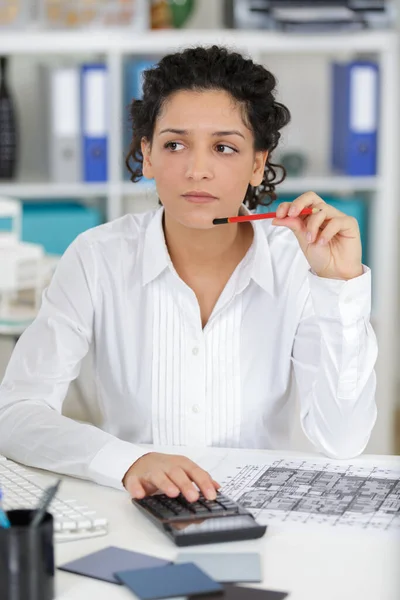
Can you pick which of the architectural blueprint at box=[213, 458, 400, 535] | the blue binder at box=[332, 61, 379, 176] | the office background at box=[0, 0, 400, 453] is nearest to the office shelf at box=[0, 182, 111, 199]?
the office background at box=[0, 0, 400, 453]

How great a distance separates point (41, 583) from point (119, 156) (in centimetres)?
259

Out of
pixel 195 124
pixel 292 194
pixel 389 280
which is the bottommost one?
pixel 389 280

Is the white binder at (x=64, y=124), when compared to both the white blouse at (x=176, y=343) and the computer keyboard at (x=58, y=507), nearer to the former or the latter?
the white blouse at (x=176, y=343)

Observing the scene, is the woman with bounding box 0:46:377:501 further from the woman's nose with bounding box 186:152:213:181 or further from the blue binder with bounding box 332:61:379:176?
the blue binder with bounding box 332:61:379:176

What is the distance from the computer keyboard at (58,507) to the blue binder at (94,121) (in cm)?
219

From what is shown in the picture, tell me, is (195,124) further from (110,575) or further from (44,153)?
(44,153)

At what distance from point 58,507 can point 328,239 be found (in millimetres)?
566

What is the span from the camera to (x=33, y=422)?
1469 millimetres

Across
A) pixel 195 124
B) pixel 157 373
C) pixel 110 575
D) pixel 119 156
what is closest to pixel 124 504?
pixel 110 575

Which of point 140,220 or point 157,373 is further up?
point 140,220

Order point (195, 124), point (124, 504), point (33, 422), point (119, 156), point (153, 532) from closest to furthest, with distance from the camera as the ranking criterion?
point (153, 532), point (124, 504), point (33, 422), point (195, 124), point (119, 156)

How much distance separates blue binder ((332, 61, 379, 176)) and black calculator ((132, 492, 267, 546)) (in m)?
2.39

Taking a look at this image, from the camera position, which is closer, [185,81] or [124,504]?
[124,504]

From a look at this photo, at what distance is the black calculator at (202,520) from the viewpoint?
1086 millimetres
